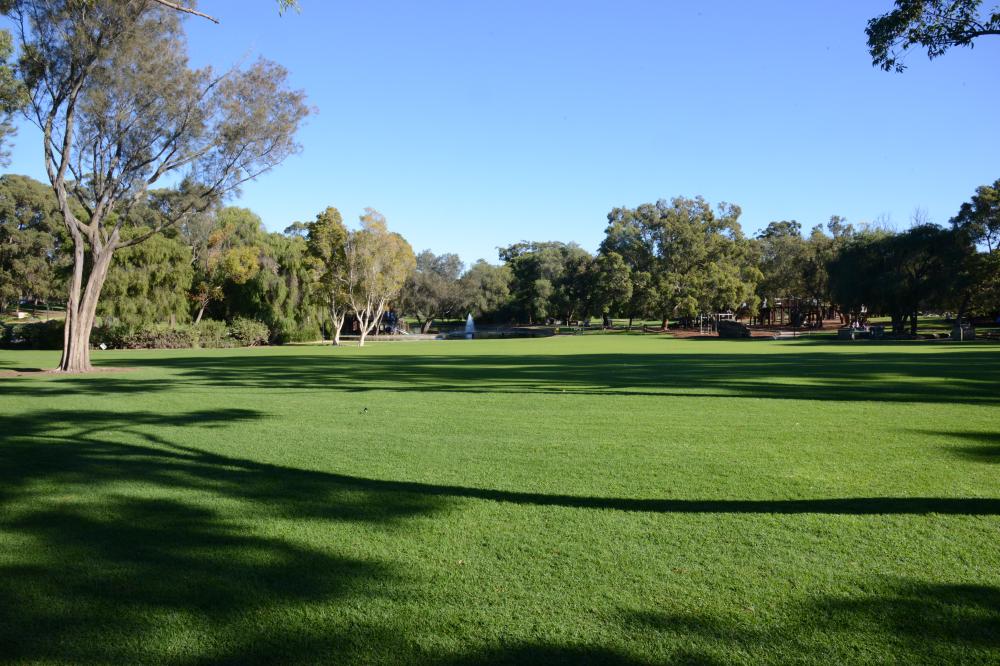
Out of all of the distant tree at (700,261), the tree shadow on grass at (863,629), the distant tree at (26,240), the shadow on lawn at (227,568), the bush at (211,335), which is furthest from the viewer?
the distant tree at (700,261)

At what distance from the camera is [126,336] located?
4534 centimetres

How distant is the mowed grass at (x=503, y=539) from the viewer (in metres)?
3.68

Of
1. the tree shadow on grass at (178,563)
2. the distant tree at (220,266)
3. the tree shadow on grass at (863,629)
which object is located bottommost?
the tree shadow on grass at (178,563)

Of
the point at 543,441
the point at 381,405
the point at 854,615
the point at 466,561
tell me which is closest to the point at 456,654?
the point at 466,561

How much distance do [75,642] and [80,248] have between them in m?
23.2

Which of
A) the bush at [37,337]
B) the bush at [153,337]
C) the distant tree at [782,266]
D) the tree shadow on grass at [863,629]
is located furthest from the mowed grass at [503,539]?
the distant tree at [782,266]

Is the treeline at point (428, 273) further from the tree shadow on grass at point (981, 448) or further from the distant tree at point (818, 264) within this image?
the tree shadow on grass at point (981, 448)

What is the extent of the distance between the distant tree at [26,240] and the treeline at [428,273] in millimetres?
171

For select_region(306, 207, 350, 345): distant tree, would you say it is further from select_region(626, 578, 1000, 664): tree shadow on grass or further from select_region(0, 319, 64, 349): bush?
select_region(626, 578, 1000, 664): tree shadow on grass

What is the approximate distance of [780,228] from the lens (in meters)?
106

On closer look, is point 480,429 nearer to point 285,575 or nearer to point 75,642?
point 285,575

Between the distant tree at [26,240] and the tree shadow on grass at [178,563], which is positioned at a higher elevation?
the distant tree at [26,240]

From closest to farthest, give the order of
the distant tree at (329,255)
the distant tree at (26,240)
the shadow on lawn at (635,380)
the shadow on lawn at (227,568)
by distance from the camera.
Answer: the shadow on lawn at (227,568) < the shadow on lawn at (635,380) < the distant tree at (329,255) < the distant tree at (26,240)

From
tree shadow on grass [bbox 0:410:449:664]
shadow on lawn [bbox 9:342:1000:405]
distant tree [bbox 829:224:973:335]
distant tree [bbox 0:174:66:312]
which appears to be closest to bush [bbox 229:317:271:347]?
distant tree [bbox 0:174:66:312]
